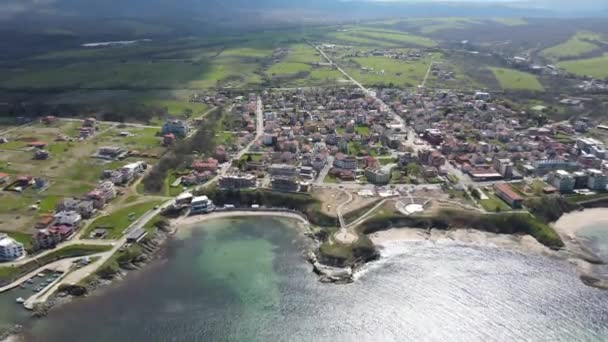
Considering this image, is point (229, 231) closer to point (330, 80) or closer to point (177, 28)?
point (330, 80)

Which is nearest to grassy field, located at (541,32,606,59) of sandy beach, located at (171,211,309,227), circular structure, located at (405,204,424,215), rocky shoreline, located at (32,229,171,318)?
circular structure, located at (405,204,424,215)

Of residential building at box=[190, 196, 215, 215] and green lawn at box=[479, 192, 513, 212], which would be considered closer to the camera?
green lawn at box=[479, 192, 513, 212]

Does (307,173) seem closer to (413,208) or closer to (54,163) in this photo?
(413,208)

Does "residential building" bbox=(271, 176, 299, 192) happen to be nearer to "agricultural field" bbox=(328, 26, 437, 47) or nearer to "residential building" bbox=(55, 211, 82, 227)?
"residential building" bbox=(55, 211, 82, 227)

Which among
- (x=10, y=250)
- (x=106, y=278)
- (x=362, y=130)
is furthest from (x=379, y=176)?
(x=10, y=250)

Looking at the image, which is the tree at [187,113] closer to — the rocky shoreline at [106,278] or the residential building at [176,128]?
the residential building at [176,128]

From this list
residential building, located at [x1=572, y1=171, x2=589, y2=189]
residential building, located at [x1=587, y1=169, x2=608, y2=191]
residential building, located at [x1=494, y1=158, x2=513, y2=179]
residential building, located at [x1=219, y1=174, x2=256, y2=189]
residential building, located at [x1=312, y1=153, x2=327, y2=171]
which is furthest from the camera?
residential building, located at [x1=312, y1=153, x2=327, y2=171]

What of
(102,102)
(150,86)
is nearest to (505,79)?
(150,86)

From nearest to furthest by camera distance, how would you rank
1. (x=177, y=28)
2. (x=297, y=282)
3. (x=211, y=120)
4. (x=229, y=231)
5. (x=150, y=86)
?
(x=297, y=282)
(x=229, y=231)
(x=211, y=120)
(x=150, y=86)
(x=177, y=28)
